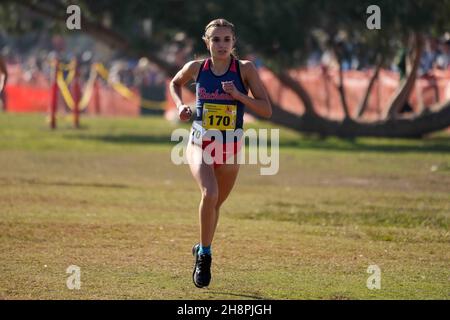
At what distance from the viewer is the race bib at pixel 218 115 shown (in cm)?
956

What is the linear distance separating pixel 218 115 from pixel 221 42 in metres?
0.61

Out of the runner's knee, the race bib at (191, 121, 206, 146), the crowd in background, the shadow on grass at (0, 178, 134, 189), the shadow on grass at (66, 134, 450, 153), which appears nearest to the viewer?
the runner's knee

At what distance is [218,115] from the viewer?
956 cm

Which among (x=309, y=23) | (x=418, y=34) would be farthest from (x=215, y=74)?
(x=309, y=23)

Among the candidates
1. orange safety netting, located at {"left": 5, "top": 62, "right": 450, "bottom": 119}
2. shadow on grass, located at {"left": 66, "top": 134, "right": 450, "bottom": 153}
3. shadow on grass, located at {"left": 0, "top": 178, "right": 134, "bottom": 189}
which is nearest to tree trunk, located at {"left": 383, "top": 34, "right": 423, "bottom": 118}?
shadow on grass, located at {"left": 66, "top": 134, "right": 450, "bottom": 153}

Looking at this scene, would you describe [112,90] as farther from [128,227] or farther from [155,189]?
[128,227]

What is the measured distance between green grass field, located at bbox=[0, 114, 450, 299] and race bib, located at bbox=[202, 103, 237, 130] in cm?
131

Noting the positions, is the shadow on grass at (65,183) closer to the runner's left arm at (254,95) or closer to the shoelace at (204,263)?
the runner's left arm at (254,95)

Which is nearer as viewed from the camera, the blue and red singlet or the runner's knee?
the runner's knee

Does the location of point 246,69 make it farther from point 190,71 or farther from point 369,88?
point 369,88

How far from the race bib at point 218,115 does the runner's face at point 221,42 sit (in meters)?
0.42

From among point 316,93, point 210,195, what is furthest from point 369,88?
point 210,195

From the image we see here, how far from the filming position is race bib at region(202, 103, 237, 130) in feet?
31.4

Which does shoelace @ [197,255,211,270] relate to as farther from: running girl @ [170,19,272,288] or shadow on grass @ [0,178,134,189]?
shadow on grass @ [0,178,134,189]
